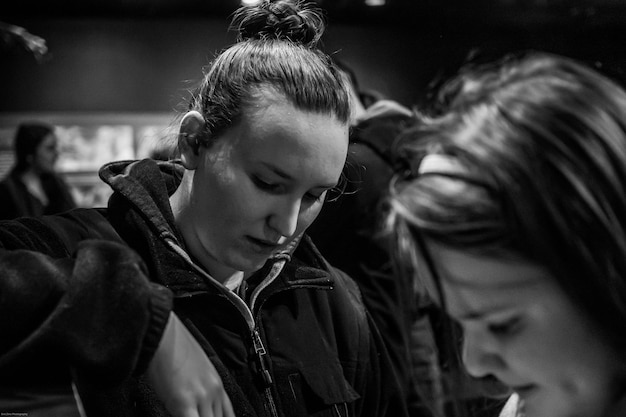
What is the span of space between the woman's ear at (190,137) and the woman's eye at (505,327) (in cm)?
43

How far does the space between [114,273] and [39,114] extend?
3.93ft

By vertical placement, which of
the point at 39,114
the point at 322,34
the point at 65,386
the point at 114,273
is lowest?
the point at 39,114

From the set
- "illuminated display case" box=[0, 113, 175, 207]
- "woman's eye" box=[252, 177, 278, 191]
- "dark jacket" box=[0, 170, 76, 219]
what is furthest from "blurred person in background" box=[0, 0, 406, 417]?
"illuminated display case" box=[0, 113, 175, 207]

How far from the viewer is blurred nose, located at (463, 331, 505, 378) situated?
666 millimetres

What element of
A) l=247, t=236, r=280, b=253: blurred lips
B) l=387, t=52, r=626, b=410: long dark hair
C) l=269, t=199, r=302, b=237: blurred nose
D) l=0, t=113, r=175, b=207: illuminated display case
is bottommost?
l=0, t=113, r=175, b=207: illuminated display case

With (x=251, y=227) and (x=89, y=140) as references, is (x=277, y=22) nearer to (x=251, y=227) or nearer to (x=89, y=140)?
(x=251, y=227)

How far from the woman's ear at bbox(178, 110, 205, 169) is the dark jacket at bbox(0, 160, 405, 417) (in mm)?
41

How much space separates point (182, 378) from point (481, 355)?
0.27 meters

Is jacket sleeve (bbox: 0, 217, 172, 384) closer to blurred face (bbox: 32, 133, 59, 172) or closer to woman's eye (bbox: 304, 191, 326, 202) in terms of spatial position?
woman's eye (bbox: 304, 191, 326, 202)

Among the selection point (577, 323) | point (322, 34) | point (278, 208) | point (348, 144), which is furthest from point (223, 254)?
point (577, 323)

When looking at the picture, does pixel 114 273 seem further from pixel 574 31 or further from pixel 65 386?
pixel 574 31

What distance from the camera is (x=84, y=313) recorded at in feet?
2.06

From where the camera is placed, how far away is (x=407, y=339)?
3.31ft

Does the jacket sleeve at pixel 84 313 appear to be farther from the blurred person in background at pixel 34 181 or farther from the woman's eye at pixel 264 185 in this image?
the blurred person in background at pixel 34 181
